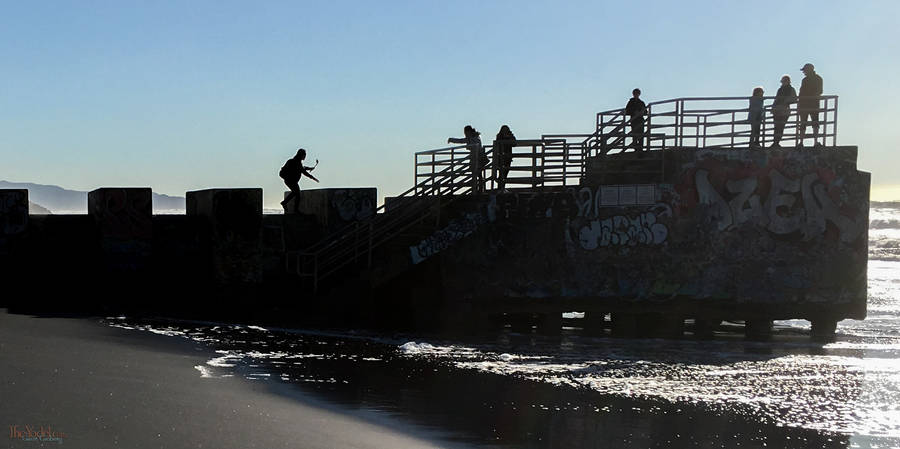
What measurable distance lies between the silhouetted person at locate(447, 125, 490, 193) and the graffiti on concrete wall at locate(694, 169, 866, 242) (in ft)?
14.7

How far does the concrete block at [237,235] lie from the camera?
21.7m

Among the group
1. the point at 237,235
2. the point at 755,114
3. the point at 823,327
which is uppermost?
the point at 755,114

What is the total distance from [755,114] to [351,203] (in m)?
9.18

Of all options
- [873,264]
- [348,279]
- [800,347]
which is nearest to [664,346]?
[800,347]

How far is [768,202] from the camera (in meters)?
20.2

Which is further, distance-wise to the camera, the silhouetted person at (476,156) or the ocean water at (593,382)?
the silhouetted person at (476,156)

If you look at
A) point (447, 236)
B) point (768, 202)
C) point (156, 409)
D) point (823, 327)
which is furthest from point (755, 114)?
point (156, 409)

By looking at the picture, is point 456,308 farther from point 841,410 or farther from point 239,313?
point 841,410

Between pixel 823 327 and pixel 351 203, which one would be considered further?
pixel 351 203

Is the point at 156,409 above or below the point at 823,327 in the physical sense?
above

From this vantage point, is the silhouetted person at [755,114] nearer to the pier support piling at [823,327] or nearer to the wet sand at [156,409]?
the pier support piling at [823,327]

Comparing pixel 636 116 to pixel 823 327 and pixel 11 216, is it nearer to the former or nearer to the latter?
pixel 823 327

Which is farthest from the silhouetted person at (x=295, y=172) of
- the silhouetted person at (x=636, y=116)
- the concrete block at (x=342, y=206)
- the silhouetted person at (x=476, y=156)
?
the silhouetted person at (x=636, y=116)

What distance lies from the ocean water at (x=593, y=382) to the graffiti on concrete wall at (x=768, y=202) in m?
2.36
